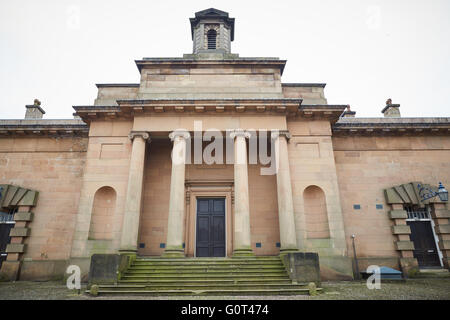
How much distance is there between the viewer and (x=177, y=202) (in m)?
13.7

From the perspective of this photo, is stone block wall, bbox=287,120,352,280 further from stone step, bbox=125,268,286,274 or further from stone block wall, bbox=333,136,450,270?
stone step, bbox=125,268,286,274

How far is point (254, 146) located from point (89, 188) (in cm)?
877

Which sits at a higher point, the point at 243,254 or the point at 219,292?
the point at 243,254

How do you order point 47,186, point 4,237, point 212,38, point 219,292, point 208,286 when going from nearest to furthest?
point 219,292 < point 208,286 < point 4,237 < point 47,186 < point 212,38

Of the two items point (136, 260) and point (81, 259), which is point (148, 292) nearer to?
point (136, 260)

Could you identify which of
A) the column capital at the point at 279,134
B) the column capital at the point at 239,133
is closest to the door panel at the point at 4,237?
the column capital at the point at 239,133

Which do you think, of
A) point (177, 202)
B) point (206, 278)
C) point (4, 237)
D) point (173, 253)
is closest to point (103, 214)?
point (177, 202)

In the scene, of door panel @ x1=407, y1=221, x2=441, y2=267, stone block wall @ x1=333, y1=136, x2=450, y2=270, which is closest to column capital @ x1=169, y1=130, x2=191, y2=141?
stone block wall @ x1=333, y1=136, x2=450, y2=270

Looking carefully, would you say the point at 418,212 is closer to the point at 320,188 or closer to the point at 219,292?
the point at 320,188

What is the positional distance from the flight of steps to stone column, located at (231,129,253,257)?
0.76m

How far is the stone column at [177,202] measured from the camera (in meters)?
12.9

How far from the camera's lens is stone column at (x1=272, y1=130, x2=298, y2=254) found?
1322cm

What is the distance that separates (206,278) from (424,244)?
11.9m

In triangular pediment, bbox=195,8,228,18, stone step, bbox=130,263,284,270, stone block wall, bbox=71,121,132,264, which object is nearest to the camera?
stone step, bbox=130,263,284,270
